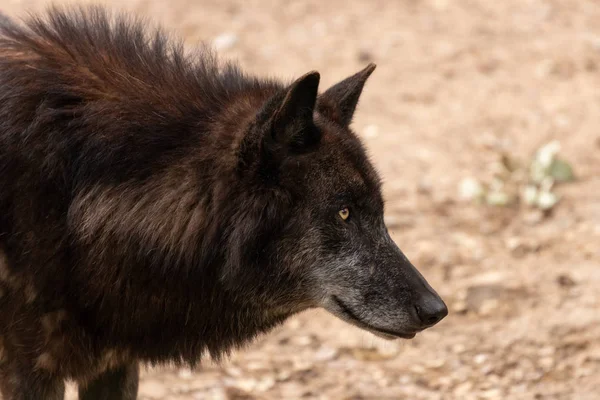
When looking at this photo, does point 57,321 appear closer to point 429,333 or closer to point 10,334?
point 10,334

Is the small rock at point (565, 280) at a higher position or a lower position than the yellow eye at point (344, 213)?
higher

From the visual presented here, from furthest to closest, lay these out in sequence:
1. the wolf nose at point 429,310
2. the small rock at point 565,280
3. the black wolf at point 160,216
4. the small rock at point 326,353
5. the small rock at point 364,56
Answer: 1. the small rock at point 364,56
2. the small rock at point 565,280
3. the small rock at point 326,353
4. the wolf nose at point 429,310
5. the black wolf at point 160,216

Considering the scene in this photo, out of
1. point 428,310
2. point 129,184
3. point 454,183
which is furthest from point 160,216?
point 454,183

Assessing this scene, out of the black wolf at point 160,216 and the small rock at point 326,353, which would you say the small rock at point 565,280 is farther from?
the black wolf at point 160,216

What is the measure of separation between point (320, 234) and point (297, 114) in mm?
588

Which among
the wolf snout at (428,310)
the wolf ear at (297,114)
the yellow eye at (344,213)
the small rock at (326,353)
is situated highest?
the wolf ear at (297,114)

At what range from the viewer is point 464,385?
19.8 ft

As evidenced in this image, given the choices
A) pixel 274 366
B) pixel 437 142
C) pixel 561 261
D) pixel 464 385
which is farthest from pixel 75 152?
pixel 437 142

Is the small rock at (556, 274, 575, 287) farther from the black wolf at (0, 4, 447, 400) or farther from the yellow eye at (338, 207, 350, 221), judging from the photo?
the yellow eye at (338, 207, 350, 221)

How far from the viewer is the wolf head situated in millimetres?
4344

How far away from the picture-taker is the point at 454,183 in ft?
28.1

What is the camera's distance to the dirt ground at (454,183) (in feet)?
20.1

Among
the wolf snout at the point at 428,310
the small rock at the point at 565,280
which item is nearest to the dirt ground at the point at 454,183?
the small rock at the point at 565,280

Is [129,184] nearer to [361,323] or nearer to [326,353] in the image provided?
[361,323]
